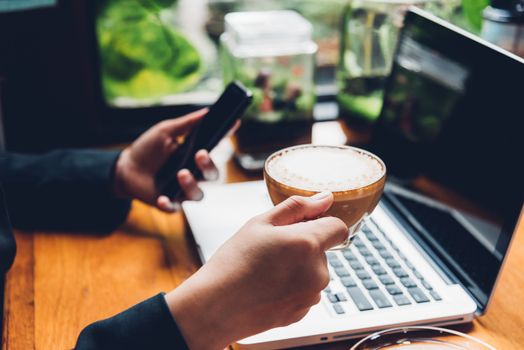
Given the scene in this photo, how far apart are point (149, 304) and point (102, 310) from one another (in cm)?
14

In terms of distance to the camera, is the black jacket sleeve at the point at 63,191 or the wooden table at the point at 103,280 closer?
the wooden table at the point at 103,280

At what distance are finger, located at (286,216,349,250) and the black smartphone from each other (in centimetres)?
35

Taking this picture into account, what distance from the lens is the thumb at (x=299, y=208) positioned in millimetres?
659

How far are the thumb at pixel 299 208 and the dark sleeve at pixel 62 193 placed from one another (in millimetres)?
418

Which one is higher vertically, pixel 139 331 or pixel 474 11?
pixel 474 11

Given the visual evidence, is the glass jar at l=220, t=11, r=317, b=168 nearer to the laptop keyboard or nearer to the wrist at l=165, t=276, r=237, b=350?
the laptop keyboard

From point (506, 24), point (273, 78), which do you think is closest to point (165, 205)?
point (273, 78)

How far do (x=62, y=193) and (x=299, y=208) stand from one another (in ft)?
1.70

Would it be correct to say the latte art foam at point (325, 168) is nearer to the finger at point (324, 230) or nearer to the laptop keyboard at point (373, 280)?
the finger at point (324, 230)

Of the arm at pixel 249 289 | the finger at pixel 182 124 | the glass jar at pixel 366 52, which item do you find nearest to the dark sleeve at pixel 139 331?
the arm at pixel 249 289

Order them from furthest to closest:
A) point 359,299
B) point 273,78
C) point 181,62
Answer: point 181,62 < point 273,78 < point 359,299

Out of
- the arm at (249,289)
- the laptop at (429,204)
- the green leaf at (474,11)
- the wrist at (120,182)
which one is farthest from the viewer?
the green leaf at (474,11)

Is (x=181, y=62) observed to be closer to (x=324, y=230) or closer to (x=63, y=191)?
(x=63, y=191)

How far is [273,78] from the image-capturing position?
120cm
